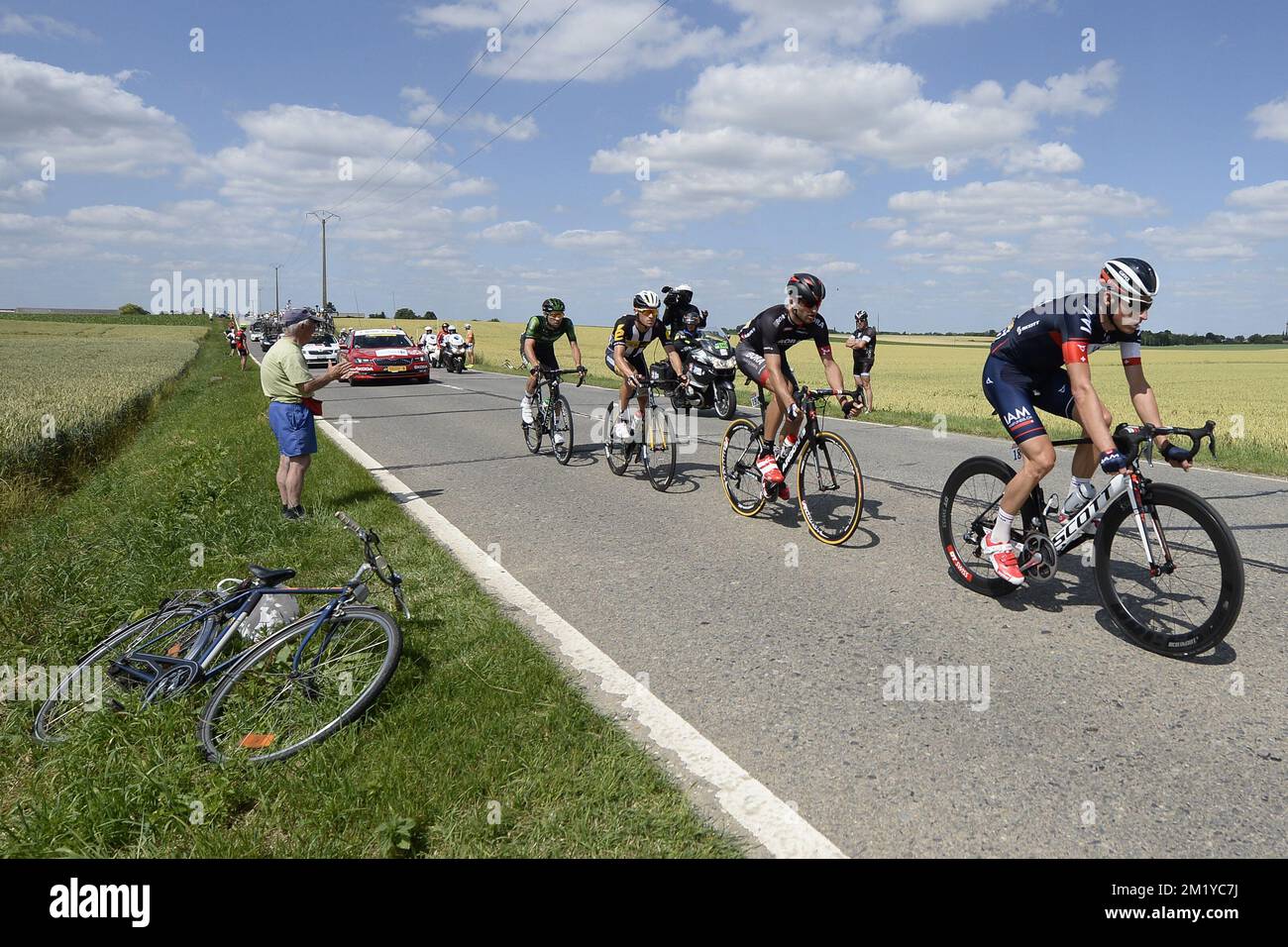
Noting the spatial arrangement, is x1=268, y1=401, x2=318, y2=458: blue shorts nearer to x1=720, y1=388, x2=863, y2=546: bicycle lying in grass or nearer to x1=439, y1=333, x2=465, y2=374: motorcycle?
x1=720, y1=388, x2=863, y2=546: bicycle lying in grass

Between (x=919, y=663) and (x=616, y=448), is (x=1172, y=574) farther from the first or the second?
(x=616, y=448)

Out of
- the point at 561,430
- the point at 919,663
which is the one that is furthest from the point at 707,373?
the point at 919,663

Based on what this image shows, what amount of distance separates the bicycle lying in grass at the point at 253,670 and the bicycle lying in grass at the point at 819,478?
3.69 meters

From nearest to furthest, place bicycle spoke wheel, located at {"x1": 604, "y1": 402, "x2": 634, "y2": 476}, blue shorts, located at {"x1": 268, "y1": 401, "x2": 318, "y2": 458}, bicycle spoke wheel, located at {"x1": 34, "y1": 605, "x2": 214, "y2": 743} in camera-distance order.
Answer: bicycle spoke wheel, located at {"x1": 34, "y1": 605, "x2": 214, "y2": 743} → blue shorts, located at {"x1": 268, "y1": 401, "x2": 318, "y2": 458} → bicycle spoke wheel, located at {"x1": 604, "y1": 402, "x2": 634, "y2": 476}

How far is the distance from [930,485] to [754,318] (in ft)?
9.68

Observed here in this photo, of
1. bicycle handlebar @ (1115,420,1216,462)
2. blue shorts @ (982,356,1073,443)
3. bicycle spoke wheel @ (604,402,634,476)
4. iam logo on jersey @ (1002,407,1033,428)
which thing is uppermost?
blue shorts @ (982,356,1073,443)

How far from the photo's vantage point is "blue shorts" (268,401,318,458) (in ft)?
22.8

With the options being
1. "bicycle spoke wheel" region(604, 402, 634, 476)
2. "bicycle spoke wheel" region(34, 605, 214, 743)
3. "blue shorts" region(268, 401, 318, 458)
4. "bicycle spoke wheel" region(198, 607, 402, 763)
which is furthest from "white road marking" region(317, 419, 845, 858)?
"bicycle spoke wheel" region(604, 402, 634, 476)

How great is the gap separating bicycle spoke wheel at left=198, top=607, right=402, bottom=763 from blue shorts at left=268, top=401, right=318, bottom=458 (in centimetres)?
374

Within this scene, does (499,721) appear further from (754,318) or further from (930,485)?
(930,485)

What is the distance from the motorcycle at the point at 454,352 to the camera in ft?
105

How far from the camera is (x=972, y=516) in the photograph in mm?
5223

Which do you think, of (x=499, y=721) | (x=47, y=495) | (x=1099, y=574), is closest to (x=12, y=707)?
(x=499, y=721)
